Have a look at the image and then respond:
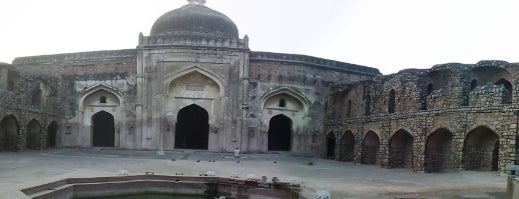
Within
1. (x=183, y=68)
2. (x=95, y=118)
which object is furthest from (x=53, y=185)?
(x=95, y=118)

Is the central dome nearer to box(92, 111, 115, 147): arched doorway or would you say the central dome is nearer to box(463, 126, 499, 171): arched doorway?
Answer: box(92, 111, 115, 147): arched doorway

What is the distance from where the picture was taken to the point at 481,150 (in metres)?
12.7

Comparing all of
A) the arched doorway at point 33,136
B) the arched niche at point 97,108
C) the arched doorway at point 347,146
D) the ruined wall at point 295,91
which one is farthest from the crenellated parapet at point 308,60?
the arched doorway at point 33,136

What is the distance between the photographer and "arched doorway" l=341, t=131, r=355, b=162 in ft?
64.5

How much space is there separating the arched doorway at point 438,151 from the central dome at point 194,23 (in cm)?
1143

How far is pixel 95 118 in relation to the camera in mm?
22000

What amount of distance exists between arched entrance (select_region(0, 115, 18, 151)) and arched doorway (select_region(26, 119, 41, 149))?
150cm

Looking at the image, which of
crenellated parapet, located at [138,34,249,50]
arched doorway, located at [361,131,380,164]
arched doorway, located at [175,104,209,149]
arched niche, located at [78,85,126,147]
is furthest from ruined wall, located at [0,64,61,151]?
arched doorway, located at [361,131,380,164]

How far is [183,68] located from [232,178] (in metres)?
10.7

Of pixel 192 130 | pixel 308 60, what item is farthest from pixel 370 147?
pixel 192 130

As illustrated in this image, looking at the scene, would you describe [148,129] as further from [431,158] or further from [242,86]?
[431,158]

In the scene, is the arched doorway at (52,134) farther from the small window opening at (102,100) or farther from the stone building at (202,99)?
the small window opening at (102,100)

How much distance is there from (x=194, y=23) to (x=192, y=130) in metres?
5.63

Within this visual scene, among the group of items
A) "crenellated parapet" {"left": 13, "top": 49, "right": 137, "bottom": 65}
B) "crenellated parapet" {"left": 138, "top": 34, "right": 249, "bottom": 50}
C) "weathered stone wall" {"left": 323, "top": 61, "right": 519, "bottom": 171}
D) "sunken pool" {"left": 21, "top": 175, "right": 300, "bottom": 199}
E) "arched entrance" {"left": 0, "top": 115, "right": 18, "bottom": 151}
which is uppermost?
"crenellated parapet" {"left": 138, "top": 34, "right": 249, "bottom": 50}
